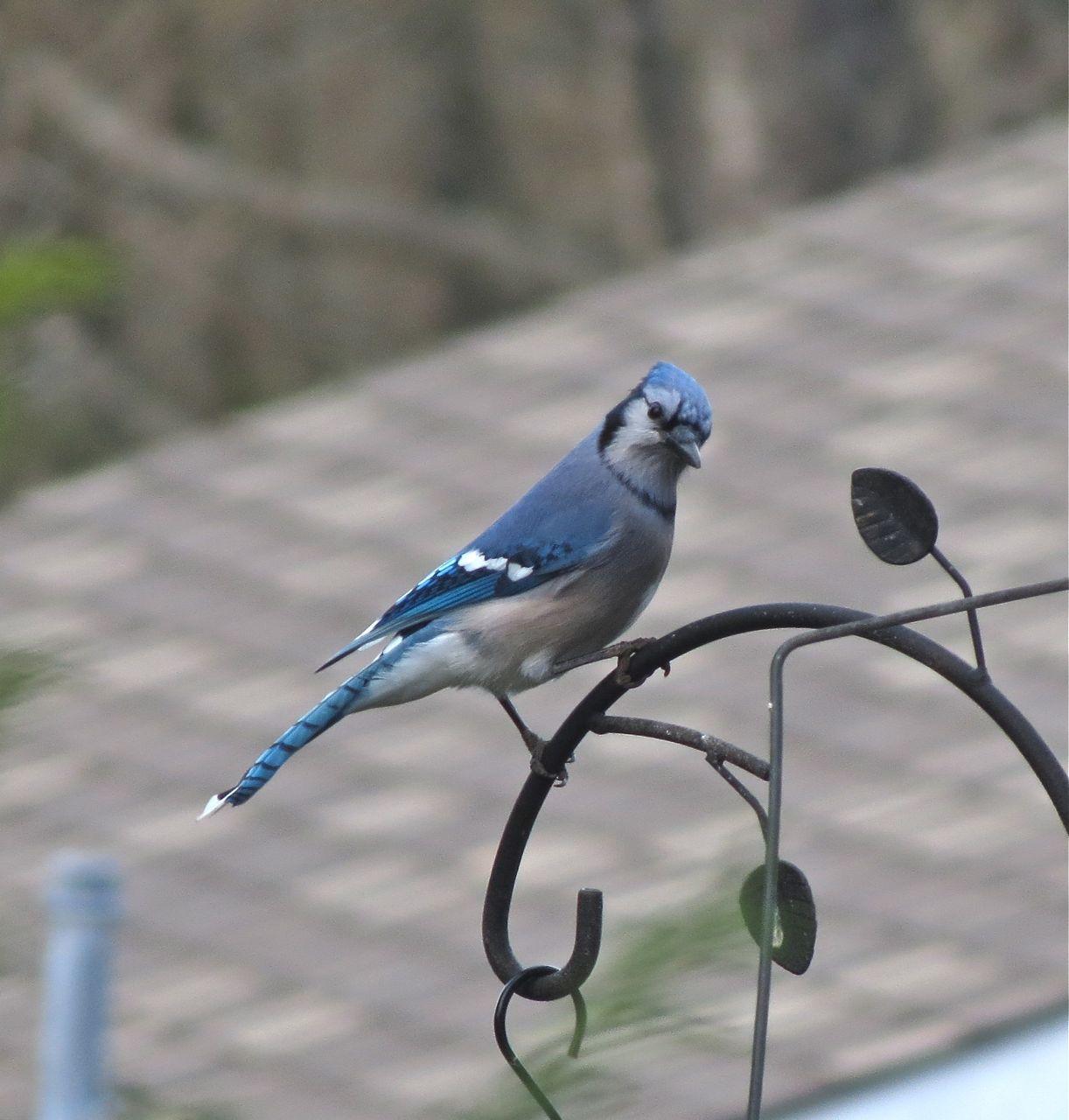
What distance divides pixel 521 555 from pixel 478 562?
0.29 feet

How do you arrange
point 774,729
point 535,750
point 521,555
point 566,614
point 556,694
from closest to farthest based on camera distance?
point 774,729 → point 535,750 → point 566,614 → point 521,555 → point 556,694

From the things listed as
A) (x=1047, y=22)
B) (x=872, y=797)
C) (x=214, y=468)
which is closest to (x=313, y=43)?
(x=1047, y=22)

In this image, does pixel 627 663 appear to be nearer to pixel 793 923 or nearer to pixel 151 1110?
pixel 793 923

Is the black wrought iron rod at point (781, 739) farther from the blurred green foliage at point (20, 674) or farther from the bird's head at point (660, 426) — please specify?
the bird's head at point (660, 426)

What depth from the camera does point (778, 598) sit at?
469 centimetres

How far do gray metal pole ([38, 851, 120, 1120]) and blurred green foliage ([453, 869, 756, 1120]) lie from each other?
31.5 inches

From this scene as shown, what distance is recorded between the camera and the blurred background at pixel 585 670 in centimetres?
334

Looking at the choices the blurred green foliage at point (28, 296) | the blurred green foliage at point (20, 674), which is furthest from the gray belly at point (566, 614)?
the blurred green foliage at point (20, 674)

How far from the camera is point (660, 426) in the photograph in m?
2.52

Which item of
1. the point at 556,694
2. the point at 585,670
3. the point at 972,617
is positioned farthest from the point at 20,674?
the point at 585,670

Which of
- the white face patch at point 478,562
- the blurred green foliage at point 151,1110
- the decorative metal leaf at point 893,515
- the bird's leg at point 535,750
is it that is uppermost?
the decorative metal leaf at point 893,515

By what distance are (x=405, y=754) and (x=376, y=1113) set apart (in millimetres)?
1249

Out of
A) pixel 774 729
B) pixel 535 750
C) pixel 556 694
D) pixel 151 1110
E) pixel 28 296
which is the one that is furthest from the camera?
pixel 556 694

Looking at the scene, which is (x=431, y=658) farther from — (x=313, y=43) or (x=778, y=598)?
(x=313, y=43)
